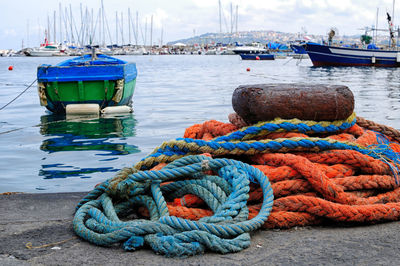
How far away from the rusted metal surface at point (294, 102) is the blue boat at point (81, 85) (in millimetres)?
9571

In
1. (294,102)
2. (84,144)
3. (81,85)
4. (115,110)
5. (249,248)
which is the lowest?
(84,144)

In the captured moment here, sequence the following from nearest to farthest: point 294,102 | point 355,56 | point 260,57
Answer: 1. point 294,102
2. point 355,56
3. point 260,57

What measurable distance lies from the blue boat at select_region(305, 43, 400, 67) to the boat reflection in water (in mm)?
34304

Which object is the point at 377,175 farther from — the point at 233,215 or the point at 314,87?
the point at 233,215

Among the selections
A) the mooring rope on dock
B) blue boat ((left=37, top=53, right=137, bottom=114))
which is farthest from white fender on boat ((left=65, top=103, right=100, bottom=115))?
the mooring rope on dock

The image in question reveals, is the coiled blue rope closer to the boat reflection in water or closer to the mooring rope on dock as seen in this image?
the mooring rope on dock

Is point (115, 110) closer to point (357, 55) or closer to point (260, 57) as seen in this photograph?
point (357, 55)

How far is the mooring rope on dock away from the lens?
230 centimetres

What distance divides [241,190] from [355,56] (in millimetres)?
43593

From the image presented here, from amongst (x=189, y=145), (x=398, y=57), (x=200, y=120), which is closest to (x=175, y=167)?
(x=189, y=145)

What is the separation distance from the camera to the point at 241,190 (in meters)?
2.53

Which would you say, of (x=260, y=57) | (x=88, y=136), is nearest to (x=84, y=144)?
(x=88, y=136)

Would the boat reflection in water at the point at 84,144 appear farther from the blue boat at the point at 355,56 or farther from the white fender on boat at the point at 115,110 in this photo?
the blue boat at the point at 355,56

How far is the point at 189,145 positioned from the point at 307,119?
2.82ft
